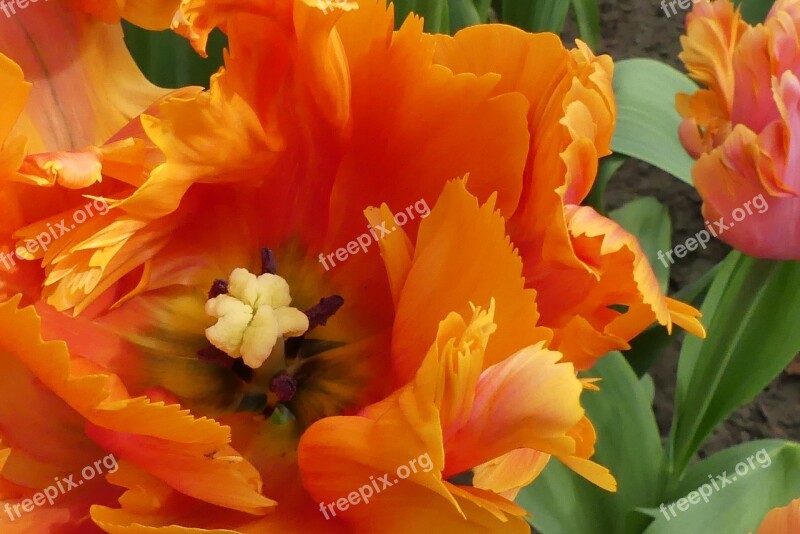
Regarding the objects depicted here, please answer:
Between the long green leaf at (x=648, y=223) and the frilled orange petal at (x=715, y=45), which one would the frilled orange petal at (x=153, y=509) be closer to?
the frilled orange petal at (x=715, y=45)

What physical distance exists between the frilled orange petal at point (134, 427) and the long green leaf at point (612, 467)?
0.40 m

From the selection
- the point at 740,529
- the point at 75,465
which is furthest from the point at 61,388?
the point at 740,529

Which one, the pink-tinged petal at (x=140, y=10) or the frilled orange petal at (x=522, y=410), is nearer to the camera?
the frilled orange petal at (x=522, y=410)

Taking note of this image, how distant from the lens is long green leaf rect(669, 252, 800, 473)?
636mm

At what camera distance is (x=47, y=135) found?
15.4 inches

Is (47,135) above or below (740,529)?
above

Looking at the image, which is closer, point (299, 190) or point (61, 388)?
point (61, 388)

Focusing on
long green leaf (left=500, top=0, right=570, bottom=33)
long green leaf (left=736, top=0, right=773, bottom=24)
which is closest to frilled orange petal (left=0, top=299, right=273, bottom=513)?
long green leaf (left=500, top=0, right=570, bottom=33)

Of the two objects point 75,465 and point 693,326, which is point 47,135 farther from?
point 693,326

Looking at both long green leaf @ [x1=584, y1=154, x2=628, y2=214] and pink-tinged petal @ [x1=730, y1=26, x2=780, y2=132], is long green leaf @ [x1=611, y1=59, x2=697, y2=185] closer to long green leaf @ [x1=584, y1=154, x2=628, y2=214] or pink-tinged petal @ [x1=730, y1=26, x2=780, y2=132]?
long green leaf @ [x1=584, y1=154, x2=628, y2=214]

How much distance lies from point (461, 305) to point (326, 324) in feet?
0.44

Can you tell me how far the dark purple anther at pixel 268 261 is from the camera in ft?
1.39

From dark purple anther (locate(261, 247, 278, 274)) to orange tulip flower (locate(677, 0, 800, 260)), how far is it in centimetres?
28

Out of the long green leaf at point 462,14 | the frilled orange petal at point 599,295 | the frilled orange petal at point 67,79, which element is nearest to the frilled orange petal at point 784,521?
the frilled orange petal at point 599,295
